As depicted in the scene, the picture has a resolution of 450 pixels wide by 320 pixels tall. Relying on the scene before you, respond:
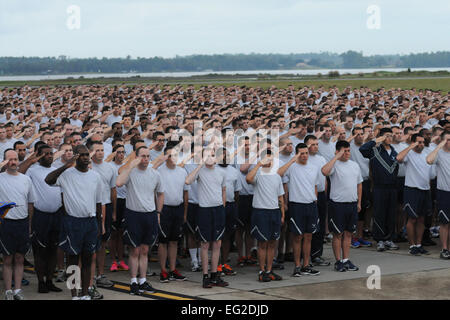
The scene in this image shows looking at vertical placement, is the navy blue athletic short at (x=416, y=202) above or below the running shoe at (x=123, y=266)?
above

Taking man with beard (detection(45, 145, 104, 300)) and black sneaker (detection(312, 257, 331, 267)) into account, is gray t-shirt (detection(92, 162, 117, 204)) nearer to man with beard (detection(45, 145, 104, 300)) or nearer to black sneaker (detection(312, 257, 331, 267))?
man with beard (detection(45, 145, 104, 300))

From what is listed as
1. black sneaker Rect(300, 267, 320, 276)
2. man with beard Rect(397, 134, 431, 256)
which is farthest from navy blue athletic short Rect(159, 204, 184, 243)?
man with beard Rect(397, 134, 431, 256)

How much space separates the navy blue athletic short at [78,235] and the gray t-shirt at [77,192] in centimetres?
9

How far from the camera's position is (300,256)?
12094 millimetres

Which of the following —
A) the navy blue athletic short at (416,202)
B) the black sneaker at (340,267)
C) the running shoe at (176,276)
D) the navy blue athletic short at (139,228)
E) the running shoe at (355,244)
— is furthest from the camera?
the running shoe at (355,244)

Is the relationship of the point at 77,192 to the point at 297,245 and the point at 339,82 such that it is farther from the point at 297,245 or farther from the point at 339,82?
the point at 339,82

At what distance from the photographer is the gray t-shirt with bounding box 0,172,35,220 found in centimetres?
1024

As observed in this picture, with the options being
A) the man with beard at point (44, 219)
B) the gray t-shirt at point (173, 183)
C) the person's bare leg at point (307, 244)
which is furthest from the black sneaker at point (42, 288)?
the person's bare leg at point (307, 244)

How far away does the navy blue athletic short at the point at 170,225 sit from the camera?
37.8 ft

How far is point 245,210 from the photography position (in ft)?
41.6

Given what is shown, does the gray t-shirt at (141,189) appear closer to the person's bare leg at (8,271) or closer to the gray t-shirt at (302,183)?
the person's bare leg at (8,271)
